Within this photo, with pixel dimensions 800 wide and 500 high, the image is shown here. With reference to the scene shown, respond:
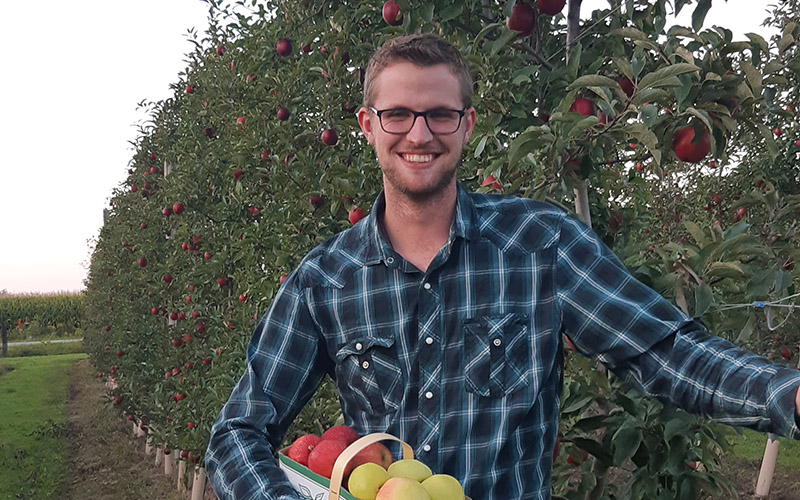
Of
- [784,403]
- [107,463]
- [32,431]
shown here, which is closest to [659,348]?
[784,403]

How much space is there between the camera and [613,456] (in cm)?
239

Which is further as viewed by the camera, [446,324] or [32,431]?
[32,431]

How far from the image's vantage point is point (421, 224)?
1832 mm

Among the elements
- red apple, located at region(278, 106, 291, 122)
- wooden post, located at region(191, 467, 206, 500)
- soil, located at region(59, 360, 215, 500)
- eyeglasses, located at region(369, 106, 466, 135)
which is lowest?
soil, located at region(59, 360, 215, 500)

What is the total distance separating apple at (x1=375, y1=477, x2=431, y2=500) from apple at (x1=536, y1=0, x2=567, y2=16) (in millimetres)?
1765

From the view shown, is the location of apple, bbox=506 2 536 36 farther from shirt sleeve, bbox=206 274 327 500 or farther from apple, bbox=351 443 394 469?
apple, bbox=351 443 394 469

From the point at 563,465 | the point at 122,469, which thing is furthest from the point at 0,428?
the point at 563,465

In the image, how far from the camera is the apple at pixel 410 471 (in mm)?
1360

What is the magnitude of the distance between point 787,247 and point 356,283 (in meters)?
1.51

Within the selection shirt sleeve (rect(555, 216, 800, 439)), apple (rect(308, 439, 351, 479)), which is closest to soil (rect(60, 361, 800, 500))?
shirt sleeve (rect(555, 216, 800, 439))

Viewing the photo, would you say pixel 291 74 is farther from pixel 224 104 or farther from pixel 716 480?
pixel 716 480

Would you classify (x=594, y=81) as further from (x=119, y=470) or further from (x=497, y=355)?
(x=119, y=470)

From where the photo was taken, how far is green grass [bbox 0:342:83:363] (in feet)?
110

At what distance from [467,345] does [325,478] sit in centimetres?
48
